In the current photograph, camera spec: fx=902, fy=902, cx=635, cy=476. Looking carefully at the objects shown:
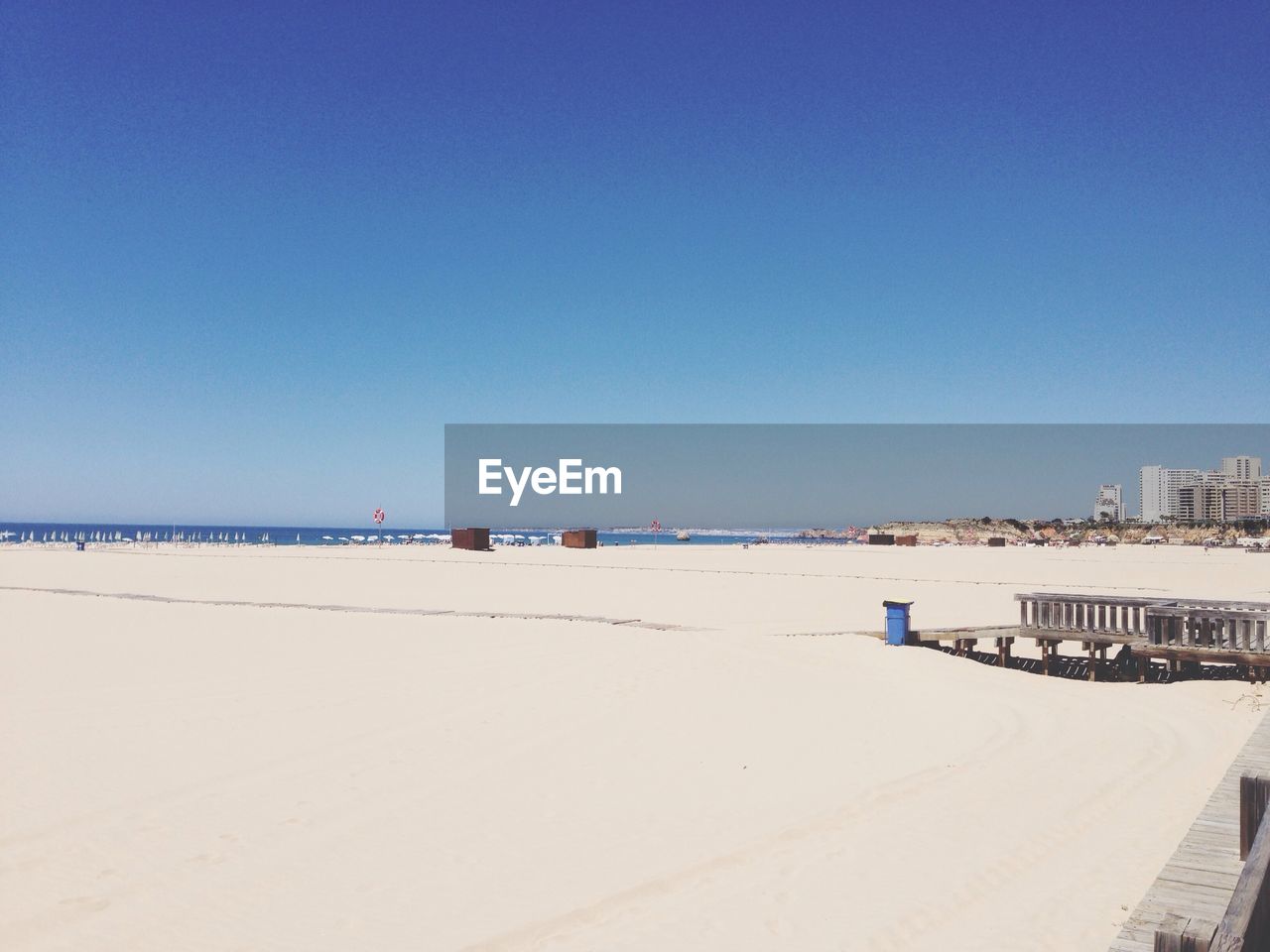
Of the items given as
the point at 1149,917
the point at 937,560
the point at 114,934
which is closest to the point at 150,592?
the point at 114,934

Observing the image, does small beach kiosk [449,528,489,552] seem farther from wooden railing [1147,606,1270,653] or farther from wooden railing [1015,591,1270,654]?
wooden railing [1147,606,1270,653]

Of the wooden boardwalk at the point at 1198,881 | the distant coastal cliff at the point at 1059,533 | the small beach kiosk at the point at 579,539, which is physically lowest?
the distant coastal cliff at the point at 1059,533

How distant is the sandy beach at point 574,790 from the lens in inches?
203

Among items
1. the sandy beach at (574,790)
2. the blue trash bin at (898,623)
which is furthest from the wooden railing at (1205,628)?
the blue trash bin at (898,623)

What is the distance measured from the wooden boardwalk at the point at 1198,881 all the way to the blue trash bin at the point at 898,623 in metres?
11.2

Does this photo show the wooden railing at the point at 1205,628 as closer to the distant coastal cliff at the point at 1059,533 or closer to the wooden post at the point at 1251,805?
the wooden post at the point at 1251,805

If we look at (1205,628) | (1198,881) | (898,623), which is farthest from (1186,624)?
(1198,881)

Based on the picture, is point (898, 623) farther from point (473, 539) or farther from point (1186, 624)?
point (473, 539)

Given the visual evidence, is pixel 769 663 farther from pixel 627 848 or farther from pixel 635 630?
pixel 627 848

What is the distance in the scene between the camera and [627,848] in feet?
20.5

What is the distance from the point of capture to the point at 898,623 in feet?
51.0

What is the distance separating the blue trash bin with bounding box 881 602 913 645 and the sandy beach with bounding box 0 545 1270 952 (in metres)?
0.38

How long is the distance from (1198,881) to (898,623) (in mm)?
12741

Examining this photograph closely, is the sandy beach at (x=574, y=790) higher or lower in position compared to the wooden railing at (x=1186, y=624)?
lower
